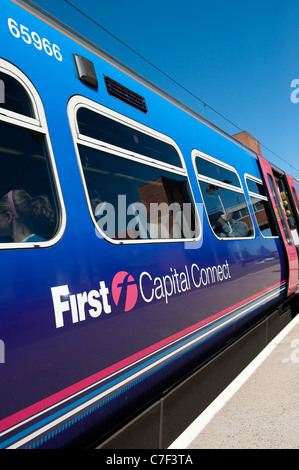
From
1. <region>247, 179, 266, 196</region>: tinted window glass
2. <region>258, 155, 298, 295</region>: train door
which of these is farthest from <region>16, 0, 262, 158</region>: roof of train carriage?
<region>258, 155, 298, 295</region>: train door

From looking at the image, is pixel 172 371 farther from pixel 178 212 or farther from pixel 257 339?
pixel 257 339

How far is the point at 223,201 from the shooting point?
4395 mm

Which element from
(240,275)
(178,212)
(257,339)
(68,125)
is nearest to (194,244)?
(178,212)

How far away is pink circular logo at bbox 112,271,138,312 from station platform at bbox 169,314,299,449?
1185 millimetres

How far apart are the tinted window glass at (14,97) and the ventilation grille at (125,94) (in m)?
0.90

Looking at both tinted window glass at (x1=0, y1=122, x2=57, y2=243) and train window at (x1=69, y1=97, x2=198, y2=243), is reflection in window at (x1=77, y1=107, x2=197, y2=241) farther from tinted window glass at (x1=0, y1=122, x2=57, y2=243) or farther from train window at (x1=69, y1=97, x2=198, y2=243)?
tinted window glass at (x1=0, y1=122, x2=57, y2=243)

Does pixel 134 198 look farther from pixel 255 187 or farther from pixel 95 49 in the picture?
pixel 255 187

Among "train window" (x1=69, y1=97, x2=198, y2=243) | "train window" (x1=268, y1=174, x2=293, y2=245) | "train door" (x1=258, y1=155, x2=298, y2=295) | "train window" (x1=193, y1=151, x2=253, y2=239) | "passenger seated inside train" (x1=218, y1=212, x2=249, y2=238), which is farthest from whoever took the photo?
"train window" (x1=268, y1=174, x2=293, y2=245)

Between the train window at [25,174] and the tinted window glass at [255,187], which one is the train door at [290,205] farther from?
the train window at [25,174]

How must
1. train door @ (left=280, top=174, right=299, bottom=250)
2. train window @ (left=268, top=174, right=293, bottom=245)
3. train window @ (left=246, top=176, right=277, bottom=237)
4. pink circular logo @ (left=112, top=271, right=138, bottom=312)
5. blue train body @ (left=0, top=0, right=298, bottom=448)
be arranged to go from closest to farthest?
A: blue train body @ (left=0, top=0, right=298, bottom=448) → pink circular logo @ (left=112, top=271, right=138, bottom=312) → train window @ (left=246, top=176, right=277, bottom=237) → train window @ (left=268, top=174, right=293, bottom=245) → train door @ (left=280, top=174, right=299, bottom=250)

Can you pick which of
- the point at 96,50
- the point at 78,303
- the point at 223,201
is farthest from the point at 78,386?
the point at 223,201

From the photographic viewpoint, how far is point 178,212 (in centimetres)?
344

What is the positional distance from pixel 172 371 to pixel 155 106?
238 cm

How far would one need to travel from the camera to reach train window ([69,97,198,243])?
7.84ft
